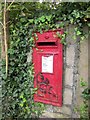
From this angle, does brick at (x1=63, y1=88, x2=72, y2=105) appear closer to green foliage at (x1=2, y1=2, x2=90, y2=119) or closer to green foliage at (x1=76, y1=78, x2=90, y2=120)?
green foliage at (x1=76, y1=78, x2=90, y2=120)

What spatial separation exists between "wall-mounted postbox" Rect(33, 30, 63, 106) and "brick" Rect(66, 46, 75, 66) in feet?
0.30

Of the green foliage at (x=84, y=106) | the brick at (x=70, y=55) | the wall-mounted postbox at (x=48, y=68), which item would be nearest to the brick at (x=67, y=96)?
the wall-mounted postbox at (x=48, y=68)

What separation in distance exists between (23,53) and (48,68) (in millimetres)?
496

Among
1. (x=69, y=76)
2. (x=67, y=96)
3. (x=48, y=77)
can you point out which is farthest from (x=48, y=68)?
(x=67, y=96)

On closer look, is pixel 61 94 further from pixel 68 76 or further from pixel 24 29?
pixel 24 29

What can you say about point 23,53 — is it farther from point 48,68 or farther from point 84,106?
point 84,106

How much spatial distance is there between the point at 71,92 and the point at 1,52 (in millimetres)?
1288

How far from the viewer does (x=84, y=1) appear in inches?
118

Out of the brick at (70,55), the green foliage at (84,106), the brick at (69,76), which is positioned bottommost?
the green foliage at (84,106)

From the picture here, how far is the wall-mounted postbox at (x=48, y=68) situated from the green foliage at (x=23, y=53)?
3.6 inches

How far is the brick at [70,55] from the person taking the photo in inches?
123

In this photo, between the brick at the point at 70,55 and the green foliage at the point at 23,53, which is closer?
the brick at the point at 70,55

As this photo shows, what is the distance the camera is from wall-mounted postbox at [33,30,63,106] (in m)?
3.19

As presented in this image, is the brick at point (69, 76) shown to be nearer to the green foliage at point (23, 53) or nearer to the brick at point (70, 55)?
the brick at point (70, 55)
